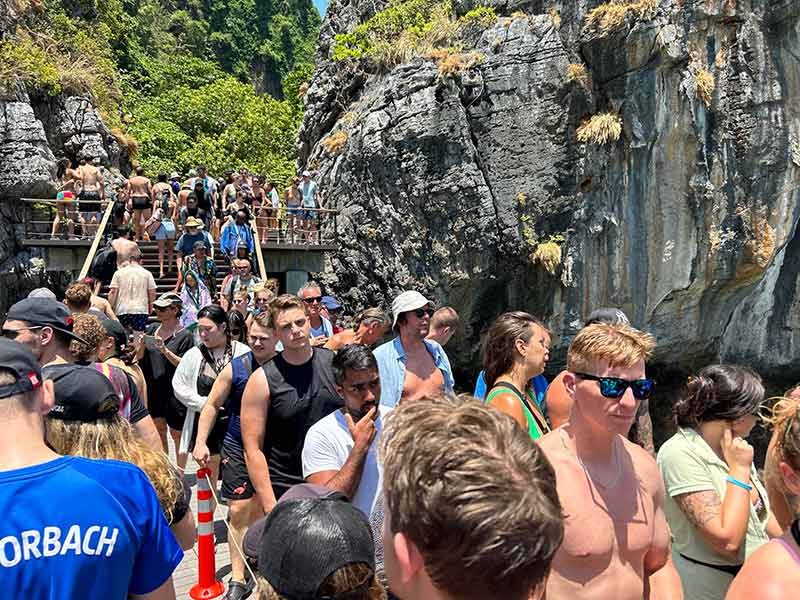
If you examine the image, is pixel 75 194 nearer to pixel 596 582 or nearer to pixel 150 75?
pixel 596 582

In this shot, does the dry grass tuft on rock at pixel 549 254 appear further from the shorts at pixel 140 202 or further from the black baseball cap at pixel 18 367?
the black baseball cap at pixel 18 367

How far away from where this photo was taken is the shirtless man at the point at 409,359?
4.50 meters

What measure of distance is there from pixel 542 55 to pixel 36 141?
1338cm

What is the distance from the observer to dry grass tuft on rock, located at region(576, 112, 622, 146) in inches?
544

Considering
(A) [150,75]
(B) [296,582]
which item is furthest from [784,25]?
(A) [150,75]

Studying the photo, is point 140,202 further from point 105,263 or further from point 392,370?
point 392,370

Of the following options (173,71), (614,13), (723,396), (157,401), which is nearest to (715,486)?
(723,396)

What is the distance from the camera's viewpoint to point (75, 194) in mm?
15023

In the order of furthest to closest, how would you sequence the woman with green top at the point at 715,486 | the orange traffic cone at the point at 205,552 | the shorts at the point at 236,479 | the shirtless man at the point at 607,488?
the orange traffic cone at the point at 205,552 < the shorts at the point at 236,479 < the woman with green top at the point at 715,486 < the shirtless man at the point at 607,488

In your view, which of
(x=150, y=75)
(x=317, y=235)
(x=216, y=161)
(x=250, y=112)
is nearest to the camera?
(x=317, y=235)

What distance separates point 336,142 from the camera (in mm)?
16453

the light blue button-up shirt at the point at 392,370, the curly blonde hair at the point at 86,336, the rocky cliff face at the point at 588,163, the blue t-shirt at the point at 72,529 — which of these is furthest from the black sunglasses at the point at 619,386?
the rocky cliff face at the point at 588,163

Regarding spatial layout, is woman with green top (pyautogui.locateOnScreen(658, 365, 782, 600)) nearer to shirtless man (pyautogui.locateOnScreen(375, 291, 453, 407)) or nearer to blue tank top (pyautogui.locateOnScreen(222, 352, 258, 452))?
shirtless man (pyautogui.locateOnScreen(375, 291, 453, 407))

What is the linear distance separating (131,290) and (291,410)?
5.34m
